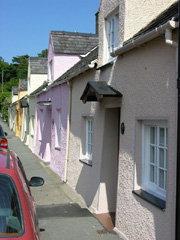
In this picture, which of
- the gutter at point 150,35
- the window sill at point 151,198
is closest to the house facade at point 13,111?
the gutter at point 150,35

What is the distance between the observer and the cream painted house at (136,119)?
14.4 ft

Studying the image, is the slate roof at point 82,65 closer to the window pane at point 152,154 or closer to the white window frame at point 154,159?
the white window frame at point 154,159

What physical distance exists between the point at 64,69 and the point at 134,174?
32.4ft

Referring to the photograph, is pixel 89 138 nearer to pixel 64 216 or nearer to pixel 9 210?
pixel 64 216

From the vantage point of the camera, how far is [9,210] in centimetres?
278

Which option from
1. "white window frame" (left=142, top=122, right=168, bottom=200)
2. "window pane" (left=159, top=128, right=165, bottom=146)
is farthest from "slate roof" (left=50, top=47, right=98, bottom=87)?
"window pane" (left=159, top=128, right=165, bottom=146)

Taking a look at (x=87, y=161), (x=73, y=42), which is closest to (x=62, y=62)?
(x=73, y=42)

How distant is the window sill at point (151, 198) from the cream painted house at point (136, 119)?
2 cm

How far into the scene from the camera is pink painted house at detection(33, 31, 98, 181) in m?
11.3

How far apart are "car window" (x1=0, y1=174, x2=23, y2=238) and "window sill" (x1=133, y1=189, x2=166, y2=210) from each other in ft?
7.74

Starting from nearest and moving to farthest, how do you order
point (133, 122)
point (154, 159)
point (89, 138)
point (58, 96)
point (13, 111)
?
point (154, 159) → point (133, 122) → point (89, 138) → point (58, 96) → point (13, 111)

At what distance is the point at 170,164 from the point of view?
4297mm

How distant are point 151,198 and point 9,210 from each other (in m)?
2.71

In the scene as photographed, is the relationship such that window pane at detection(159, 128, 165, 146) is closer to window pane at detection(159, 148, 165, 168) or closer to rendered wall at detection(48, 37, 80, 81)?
window pane at detection(159, 148, 165, 168)
